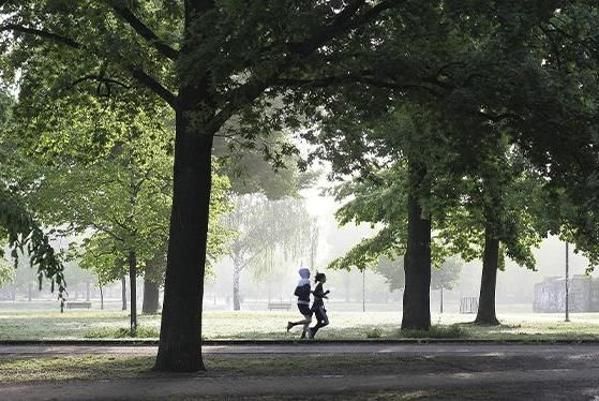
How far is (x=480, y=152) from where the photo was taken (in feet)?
42.9

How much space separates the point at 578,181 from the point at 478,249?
72.3 feet

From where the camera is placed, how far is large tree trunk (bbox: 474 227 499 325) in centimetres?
2977

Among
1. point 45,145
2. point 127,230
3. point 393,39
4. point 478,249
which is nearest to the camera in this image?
point 393,39

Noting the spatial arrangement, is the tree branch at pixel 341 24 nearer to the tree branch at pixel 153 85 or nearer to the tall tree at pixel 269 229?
the tree branch at pixel 153 85

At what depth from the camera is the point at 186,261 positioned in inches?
458

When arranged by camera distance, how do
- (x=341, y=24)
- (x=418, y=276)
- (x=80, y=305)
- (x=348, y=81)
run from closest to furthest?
1. (x=341, y=24)
2. (x=348, y=81)
3. (x=418, y=276)
4. (x=80, y=305)

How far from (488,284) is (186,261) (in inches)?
817

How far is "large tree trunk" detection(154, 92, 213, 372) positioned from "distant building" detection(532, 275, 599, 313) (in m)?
73.2

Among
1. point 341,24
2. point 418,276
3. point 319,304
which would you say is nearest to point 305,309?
point 319,304

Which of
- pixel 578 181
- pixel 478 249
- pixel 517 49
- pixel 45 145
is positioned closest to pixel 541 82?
pixel 517 49

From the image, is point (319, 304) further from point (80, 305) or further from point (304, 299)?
point (80, 305)

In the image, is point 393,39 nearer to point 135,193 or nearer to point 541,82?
point 541,82

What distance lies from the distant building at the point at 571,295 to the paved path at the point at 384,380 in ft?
228

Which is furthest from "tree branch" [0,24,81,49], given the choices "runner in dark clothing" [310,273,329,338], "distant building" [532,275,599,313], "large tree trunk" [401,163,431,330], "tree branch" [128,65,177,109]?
"distant building" [532,275,599,313]
